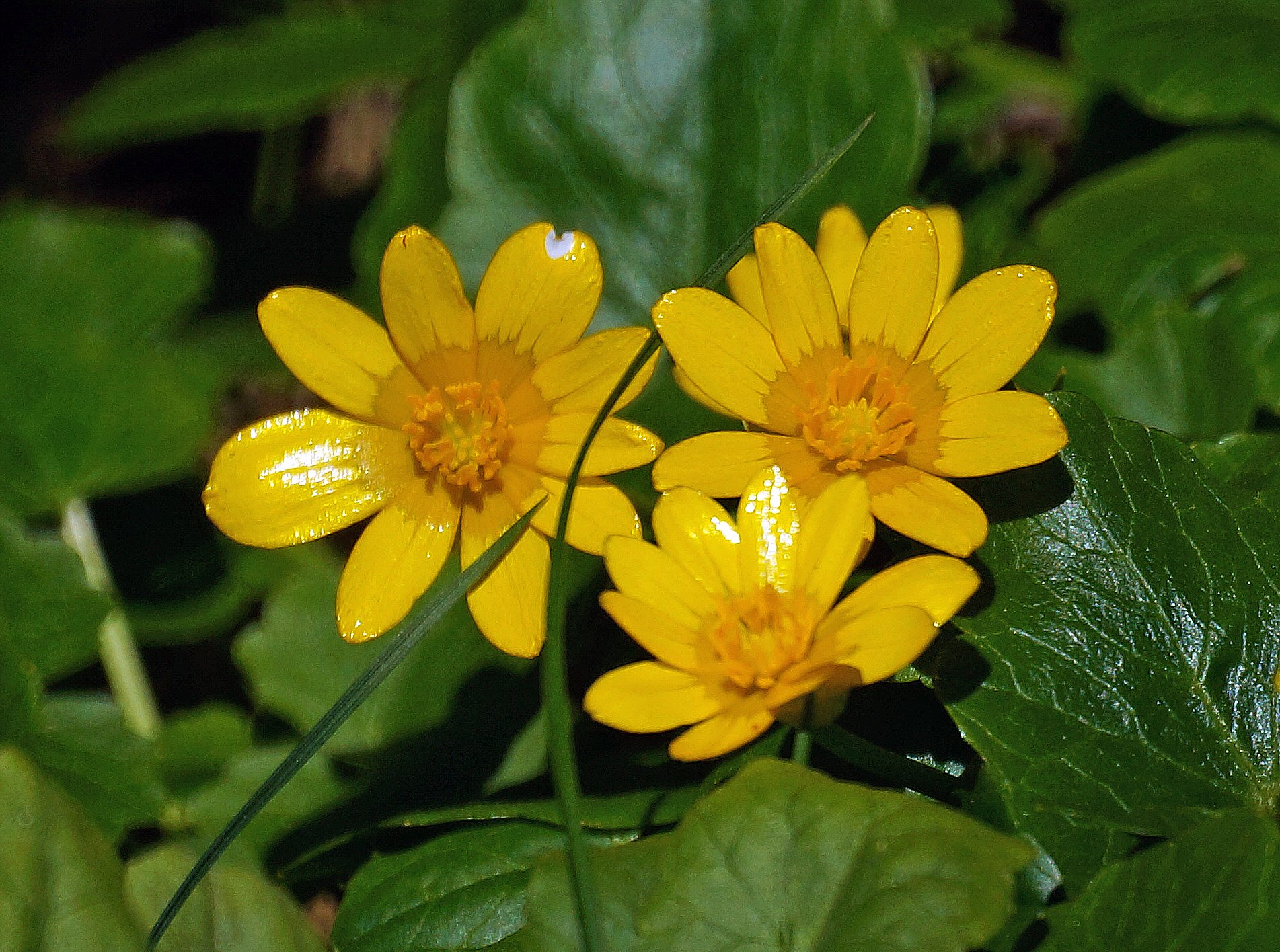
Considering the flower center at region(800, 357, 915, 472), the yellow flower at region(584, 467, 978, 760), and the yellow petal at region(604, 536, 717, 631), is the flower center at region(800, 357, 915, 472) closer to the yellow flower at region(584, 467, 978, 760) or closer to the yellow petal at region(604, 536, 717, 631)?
the yellow flower at region(584, 467, 978, 760)

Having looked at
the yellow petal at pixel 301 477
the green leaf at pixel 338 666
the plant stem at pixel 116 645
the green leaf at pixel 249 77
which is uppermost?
the yellow petal at pixel 301 477

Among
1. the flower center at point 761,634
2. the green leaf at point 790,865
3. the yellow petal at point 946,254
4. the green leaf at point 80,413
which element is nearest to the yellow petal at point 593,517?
the flower center at point 761,634

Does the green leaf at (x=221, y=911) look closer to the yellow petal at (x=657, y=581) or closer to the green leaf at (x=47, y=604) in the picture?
the yellow petal at (x=657, y=581)

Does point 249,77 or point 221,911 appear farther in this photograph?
point 249,77

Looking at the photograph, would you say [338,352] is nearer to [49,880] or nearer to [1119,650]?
[49,880]

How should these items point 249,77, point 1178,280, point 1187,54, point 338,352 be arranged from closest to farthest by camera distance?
point 338,352, point 1178,280, point 1187,54, point 249,77

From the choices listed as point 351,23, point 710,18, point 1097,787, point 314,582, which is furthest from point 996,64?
point 1097,787

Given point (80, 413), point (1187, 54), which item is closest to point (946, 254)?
point (1187, 54)
